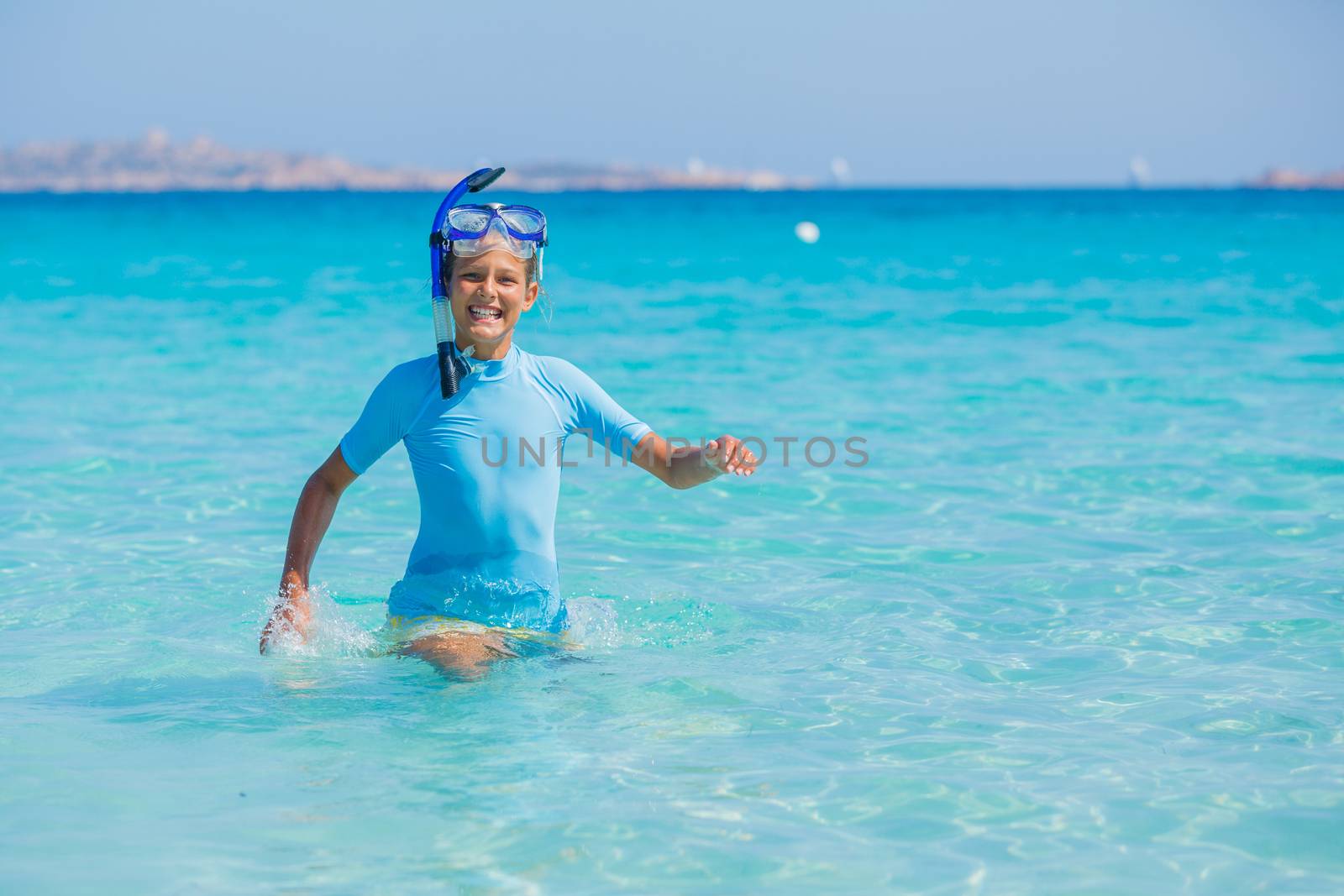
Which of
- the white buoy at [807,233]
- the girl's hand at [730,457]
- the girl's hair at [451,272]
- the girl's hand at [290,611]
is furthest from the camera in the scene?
the white buoy at [807,233]

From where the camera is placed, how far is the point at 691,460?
3861 mm

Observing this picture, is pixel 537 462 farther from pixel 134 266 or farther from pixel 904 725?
pixel 134 266

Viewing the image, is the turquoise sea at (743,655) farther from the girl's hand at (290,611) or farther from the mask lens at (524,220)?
the mask lens at (524,220)

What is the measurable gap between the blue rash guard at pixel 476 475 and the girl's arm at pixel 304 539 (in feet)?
0.24

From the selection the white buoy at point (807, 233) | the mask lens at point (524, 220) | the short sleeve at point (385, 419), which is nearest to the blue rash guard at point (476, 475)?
the short sleeve at point (385, 419)

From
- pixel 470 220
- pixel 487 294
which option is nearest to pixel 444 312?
pixel 487 294

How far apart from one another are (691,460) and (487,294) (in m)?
0.78

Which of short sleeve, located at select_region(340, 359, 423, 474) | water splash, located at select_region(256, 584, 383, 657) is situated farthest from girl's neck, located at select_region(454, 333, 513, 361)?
water splash, located at select_region(256, 584, 383, 657)

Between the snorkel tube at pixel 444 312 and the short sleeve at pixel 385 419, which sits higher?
the snorkel tube at pixel 444 312

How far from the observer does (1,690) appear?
400 cm

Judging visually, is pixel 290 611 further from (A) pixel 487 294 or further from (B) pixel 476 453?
(A) pixel 487 294

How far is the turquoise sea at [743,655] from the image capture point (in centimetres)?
300

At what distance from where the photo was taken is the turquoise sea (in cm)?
300

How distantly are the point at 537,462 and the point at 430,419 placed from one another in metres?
0.35
